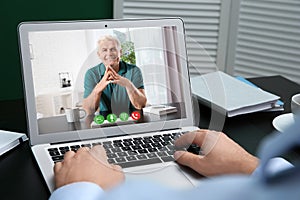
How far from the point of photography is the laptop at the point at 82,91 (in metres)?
0.97

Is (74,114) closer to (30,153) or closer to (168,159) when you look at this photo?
(30,153)

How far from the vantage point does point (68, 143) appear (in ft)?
3.18

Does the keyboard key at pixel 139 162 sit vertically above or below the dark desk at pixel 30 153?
A: above

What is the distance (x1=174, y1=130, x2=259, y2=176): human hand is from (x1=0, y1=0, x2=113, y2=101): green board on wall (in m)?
1.49

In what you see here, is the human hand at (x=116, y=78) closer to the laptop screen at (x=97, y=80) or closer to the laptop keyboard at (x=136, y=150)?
the laptop screen at (x=97, y=80)

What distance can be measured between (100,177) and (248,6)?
Answer: 180cm

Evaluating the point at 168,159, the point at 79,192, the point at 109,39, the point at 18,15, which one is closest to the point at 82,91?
the point at 109,39

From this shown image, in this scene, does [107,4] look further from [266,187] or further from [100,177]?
[266,187]

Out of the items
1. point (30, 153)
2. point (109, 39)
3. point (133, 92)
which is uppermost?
point (109, 39)

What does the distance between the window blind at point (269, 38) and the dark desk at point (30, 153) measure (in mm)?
878

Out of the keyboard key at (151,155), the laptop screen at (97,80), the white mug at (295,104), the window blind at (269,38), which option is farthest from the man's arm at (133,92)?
the window blind at (269,38)

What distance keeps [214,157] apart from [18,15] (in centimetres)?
166

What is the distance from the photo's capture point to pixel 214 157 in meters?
0.82

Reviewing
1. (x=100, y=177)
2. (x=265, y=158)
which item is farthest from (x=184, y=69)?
(x=265, y=158)
